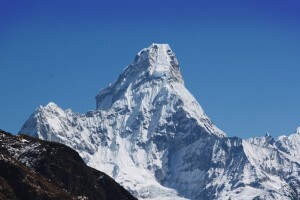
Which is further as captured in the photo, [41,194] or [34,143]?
[34,143]

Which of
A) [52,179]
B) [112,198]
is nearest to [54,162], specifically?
[52,179]

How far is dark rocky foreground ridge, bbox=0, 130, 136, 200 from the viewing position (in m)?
165

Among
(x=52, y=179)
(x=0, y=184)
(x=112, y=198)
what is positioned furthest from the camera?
(x=112, y=198)

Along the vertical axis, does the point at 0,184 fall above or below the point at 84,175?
below

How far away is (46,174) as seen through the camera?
181 metres

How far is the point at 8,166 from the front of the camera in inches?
6565

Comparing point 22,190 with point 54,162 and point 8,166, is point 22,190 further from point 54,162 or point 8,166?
point 54,162

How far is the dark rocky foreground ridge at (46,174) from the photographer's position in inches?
6506

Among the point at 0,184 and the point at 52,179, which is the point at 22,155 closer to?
the point at 52,179

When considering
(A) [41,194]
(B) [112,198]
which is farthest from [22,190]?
(B) [112,198]

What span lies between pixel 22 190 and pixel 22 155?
1956 centimetres

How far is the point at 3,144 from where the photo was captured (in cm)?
18512

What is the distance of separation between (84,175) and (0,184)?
3180 centimetres

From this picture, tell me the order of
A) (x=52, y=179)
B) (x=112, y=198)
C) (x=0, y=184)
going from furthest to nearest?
(x=112, y=198) < (x=52, y=179) < (x=0, y=184)
